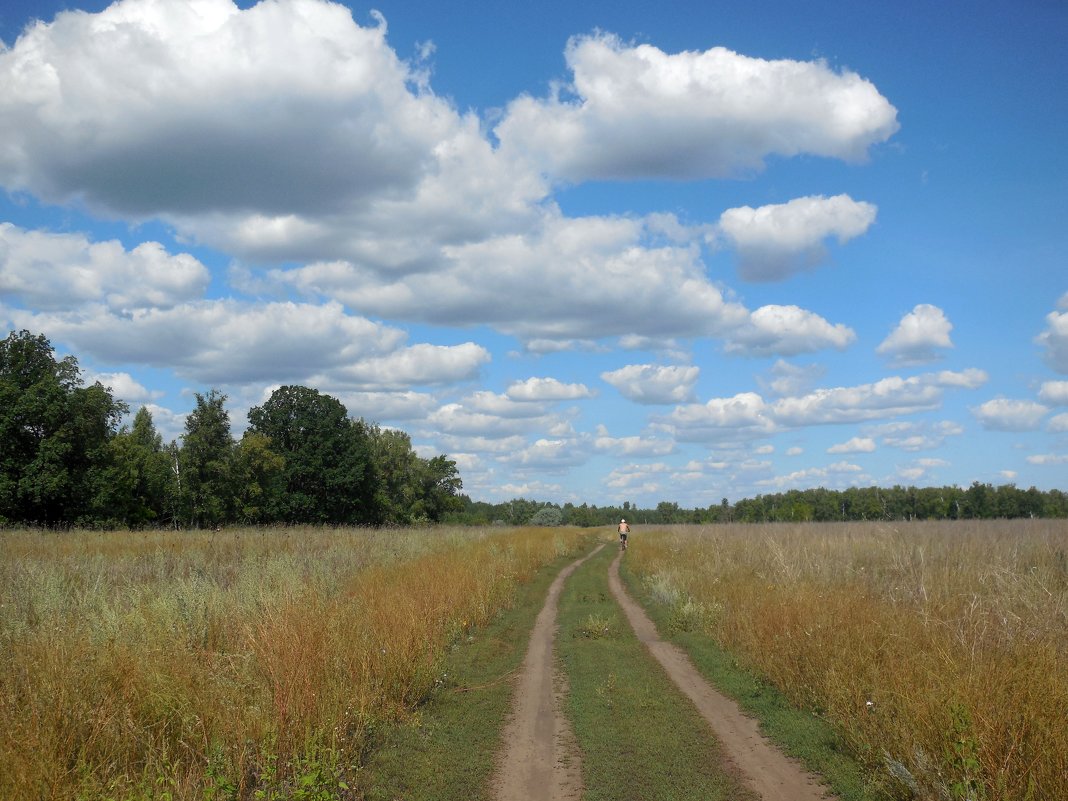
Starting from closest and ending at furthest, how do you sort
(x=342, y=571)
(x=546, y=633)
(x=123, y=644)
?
(x=123, y=644)
(x=546, y=633)
(x=342, y=571)

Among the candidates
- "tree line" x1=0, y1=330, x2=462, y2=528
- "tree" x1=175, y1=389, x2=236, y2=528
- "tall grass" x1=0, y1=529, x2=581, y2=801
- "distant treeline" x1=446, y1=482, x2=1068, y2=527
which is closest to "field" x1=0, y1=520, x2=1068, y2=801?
"tall grass" x1=0, y1=529, x2=581, y2=801

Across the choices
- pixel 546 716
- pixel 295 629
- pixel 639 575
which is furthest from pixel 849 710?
pixel 639 575

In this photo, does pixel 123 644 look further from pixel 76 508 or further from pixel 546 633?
pixel 76 508

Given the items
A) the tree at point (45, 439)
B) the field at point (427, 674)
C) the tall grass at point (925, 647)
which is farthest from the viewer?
the tree at point (45, 439)

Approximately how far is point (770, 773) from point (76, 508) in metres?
47.3

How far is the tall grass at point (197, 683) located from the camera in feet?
17.6

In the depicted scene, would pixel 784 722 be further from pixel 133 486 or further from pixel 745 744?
pixel 133 486

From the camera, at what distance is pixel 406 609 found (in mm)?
11359

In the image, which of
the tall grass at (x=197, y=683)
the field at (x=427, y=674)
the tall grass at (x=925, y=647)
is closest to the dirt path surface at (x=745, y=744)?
the field at (x=427, y=674)

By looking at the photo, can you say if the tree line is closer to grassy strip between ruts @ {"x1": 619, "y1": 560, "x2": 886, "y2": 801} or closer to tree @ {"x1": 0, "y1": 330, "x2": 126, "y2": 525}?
tree @ {"x1": 0, "y1": 330, "x2": 126, "y2": 525}

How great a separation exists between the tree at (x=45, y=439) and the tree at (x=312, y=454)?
1443cm

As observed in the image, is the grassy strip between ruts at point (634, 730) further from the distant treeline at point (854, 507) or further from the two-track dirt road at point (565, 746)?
the distant treeline at point (854, 507)

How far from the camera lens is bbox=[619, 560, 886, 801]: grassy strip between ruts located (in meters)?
6.86

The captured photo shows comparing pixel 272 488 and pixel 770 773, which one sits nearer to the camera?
pixel 770 773
